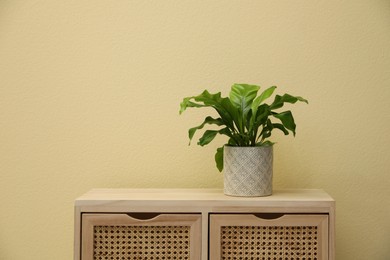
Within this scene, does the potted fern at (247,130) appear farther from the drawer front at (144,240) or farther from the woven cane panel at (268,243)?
the drawer front at (144,240)

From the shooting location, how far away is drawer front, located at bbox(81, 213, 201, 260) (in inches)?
77.4

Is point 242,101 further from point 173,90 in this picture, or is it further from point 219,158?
point 173,90

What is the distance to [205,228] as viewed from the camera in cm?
196

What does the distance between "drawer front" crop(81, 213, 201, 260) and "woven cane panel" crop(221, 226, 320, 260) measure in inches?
4.7

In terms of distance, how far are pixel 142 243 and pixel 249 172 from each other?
47 centimetres

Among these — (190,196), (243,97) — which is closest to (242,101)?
(243,97)

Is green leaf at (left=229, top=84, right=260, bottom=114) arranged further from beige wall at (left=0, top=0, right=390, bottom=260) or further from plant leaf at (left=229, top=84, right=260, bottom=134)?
beige wall at (left=0, top=0, right=390, bottom=260)

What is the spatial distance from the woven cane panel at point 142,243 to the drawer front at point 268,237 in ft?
0.41

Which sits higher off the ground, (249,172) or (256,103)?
(256,103)

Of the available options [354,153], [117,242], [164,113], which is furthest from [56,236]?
[354,153]

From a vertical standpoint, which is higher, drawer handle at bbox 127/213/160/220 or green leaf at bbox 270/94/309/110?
green leaf at bbox 270/94/309/110

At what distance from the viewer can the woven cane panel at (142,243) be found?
1983mm

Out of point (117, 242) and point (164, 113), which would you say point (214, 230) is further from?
point (164, 113)

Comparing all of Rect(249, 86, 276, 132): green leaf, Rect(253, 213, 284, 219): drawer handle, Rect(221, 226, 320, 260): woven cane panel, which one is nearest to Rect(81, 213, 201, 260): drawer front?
Rect(221, 226, 320, 260): woven cane panel
